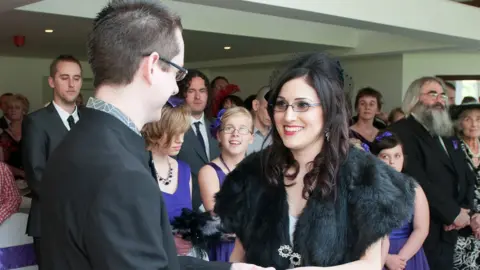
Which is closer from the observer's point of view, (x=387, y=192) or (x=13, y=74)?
(x=387, y=192)

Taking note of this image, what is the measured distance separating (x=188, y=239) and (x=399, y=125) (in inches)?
74.7

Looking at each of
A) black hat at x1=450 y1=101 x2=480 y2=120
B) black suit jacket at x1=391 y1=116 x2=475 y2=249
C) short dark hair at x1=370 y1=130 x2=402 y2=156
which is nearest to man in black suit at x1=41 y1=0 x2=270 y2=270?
short dark hair at x1=370 y1=130 x2=402 y2=156

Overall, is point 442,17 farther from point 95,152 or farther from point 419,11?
point 95,152

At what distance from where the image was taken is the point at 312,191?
1.90m

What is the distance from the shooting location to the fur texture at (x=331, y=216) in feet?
5.88

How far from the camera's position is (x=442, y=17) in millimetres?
7078

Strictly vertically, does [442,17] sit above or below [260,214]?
above

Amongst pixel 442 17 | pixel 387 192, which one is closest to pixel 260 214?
pixel 387 192

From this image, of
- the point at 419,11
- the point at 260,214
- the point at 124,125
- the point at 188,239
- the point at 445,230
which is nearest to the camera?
the point at 124,125

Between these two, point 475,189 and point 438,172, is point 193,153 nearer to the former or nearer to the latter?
point 438,172

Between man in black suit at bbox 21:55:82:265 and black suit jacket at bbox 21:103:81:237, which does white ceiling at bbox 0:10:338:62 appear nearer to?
man in black suit at bbox 21:55:82:265

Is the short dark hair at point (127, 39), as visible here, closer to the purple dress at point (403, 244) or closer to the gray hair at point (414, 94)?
the purple dress at point (403, 244)

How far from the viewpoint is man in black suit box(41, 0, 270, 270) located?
111 centimetres

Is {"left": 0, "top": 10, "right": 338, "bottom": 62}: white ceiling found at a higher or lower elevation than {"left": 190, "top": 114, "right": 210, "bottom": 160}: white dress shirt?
higher
